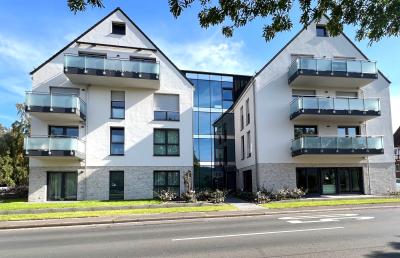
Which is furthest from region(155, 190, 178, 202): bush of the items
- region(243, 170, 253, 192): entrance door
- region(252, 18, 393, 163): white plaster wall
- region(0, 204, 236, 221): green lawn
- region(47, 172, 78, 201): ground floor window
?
region(243, 170, 253, 192): entrance door

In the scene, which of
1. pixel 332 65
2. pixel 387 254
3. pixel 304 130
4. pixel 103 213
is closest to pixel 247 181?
pixel 304 130

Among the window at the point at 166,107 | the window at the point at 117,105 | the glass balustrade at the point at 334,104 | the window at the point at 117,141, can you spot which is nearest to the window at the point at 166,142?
the window at the point at 166,107

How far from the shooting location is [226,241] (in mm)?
9906

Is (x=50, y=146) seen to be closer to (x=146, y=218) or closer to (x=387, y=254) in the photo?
(x=146, y=218)

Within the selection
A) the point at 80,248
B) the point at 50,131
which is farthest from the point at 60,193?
the point at 80,248

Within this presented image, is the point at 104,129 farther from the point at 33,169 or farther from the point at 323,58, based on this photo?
the point at 323,58

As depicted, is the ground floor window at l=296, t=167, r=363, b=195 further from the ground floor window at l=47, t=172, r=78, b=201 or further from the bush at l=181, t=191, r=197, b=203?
the ground floor window at l=47, t=172, r=78, b=201

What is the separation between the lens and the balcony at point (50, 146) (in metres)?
22.2

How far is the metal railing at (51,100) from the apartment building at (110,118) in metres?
0.06

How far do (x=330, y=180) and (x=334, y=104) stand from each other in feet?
18.4

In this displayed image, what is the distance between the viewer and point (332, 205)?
2053 cm

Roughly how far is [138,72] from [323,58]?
13.0 m

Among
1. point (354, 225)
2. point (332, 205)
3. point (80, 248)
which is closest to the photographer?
point (80, 248)

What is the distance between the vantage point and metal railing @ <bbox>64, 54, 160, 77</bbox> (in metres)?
23.5
